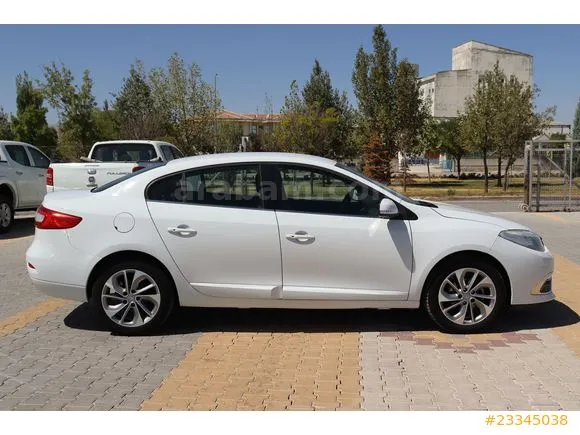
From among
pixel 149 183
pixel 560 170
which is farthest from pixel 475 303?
pixel 560 170

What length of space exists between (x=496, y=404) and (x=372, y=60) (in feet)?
106

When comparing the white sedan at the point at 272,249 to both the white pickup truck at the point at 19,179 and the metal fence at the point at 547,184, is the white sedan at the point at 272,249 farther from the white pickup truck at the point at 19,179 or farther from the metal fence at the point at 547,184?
the metal fence at the point at 547,184

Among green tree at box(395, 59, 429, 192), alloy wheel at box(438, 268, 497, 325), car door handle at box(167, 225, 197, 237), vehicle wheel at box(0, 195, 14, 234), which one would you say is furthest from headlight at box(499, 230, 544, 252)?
green tree at box(395, 59, 429, 192)

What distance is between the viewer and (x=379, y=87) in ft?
110

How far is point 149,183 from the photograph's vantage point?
518 cm

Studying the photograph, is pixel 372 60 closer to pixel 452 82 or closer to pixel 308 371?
pixel 308 371

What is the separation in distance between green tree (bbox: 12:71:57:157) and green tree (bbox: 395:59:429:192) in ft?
83.5

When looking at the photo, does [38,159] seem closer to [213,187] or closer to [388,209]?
[213,187]

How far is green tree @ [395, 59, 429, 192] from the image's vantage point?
109 feet

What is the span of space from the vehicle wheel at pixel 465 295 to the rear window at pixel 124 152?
930 cm

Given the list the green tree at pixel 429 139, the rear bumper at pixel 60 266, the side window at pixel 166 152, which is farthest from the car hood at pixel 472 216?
the green tree at pixel 429 139

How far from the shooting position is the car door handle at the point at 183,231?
500cm

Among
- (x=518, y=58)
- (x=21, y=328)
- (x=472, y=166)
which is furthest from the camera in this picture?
(x=518, y=58)

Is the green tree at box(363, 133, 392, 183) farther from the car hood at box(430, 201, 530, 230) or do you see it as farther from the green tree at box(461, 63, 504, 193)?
the car hood at box(430, 201, 530, 230)
